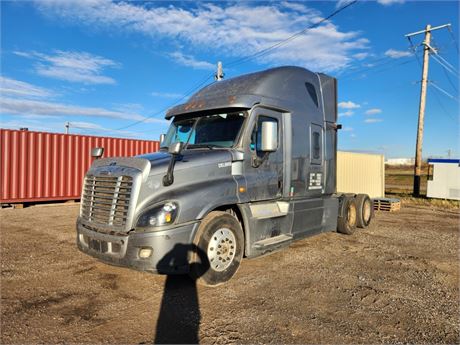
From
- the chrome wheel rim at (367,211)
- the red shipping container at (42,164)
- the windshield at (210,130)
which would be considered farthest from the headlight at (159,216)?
the red shipping container at (42,164)

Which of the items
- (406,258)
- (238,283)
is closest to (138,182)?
(238,283)

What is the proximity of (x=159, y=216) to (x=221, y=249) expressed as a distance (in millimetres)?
1109

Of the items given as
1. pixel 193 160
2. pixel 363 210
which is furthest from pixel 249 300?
pixel 363 210

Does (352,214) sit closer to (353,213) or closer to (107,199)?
(353,213)

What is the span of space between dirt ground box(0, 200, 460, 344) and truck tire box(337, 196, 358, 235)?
3.81 ft

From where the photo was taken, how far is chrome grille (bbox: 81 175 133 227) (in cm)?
432

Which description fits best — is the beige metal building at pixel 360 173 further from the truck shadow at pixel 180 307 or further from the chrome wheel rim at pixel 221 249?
the truck shadow at pixel 180 307

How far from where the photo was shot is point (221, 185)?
4.76 m

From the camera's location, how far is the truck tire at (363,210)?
896 centimetres

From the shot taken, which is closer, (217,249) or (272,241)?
(217,249)

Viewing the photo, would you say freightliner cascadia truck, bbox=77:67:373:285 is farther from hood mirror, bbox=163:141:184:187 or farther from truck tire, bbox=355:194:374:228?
truck tire, bbox=355:194:374:228

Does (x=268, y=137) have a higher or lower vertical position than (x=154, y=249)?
higher

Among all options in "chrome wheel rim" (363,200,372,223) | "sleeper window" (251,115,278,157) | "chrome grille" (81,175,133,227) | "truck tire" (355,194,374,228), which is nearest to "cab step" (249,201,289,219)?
"sleeper window" (251,115,278,157)

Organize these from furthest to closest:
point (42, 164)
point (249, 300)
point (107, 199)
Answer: point (42, 164) → point (107, 199) → point (249, 300)
